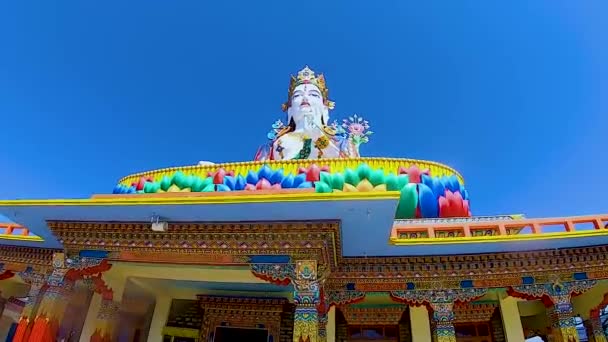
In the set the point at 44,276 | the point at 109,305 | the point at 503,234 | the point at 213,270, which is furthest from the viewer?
the point at 44,276

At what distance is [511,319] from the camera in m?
8.24

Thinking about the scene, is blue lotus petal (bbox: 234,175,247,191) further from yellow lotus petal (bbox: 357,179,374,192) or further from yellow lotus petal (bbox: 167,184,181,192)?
yellow lotus petal (bbox: 357,179,374,192)

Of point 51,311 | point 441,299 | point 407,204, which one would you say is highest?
point 407,204

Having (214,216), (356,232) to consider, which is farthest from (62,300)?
(356,232)

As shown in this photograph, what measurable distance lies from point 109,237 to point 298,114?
1039 cm

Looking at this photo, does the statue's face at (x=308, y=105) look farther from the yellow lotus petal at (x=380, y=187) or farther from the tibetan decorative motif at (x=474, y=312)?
the tibetan decorative motif at (x=474, y=312)

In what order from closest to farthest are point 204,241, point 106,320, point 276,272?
point 276,272 < point 204,241 < point 106,320

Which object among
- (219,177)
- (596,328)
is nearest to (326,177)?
(219,177)

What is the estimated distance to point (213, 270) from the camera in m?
7.87

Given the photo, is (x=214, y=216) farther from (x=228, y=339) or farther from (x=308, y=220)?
(x=228, y=339)

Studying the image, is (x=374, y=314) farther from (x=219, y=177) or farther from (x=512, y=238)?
(x=219, y=177)

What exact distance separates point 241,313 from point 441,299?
465 cm

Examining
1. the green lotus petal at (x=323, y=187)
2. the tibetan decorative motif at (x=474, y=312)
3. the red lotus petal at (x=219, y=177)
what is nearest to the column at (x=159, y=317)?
the red lotus petal at (x=219, y=177)

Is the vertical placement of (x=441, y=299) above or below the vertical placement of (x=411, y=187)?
below
